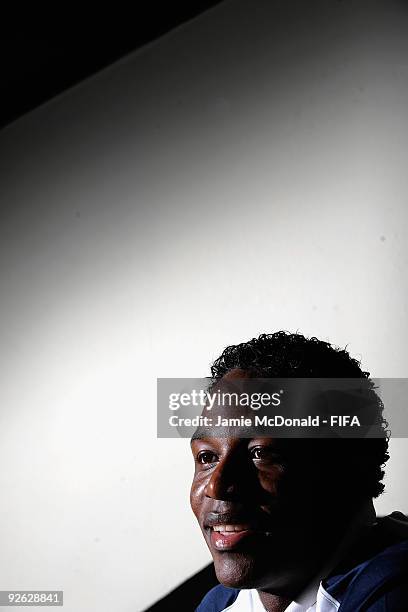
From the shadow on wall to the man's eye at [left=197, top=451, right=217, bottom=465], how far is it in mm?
437

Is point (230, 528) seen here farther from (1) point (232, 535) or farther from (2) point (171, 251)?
(2) point (171, 251)

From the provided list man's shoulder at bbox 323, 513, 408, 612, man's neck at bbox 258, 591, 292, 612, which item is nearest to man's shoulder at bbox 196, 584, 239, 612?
man's neck at bbox 258, 591, 292, 612

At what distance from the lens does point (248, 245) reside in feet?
4.53

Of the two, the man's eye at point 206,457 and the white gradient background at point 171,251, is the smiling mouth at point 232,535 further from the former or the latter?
the white gradient background at point 171,251

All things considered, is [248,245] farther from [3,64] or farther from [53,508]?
[3,64]

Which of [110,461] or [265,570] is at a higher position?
[110,461]

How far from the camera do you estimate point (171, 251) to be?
4.89ft

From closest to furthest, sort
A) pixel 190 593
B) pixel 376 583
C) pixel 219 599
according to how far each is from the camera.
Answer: pixel 376 583 → pixel 219 599 → pixel 190 593

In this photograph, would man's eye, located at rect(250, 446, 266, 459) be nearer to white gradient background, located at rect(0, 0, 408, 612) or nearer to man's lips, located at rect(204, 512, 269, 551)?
man's lips, located at rect(204, 512, 269, 551)

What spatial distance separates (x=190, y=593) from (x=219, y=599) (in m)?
0.26

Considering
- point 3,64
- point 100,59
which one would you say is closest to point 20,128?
point 3,64

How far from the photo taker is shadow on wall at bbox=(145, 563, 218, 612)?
1.28 m

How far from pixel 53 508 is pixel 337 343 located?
2.28 feet

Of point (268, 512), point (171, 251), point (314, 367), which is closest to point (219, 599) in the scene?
point (268, 512)
